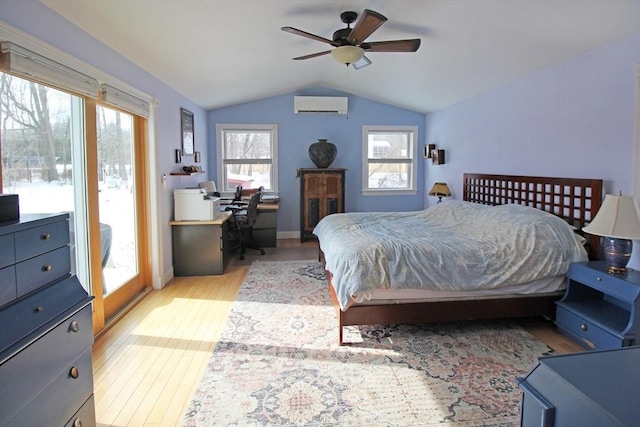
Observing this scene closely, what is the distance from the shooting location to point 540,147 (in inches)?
147

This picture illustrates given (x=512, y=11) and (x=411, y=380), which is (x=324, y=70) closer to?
(x=512, y=11)

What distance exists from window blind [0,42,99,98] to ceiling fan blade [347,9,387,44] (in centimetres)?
193

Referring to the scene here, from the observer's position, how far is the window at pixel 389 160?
687cm

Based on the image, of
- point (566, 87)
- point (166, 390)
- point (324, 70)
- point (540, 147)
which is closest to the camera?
point (166, 390)

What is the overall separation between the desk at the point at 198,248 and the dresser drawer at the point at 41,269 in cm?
284

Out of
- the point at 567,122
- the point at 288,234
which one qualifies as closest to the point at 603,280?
the point at 567,122

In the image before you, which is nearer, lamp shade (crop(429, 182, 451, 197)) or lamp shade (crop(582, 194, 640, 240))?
lamp shade (crop(582, 194, 640, 240))

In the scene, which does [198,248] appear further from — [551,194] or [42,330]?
[551,194]

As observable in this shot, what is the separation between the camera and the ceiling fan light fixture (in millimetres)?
3076

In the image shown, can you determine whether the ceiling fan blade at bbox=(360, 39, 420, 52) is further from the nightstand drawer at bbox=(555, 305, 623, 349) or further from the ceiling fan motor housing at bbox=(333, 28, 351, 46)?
the nightstand drawer at bbox=(555, 305, 623, 349)

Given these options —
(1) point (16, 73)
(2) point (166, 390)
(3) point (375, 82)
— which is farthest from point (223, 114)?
(2) point (166, 390)

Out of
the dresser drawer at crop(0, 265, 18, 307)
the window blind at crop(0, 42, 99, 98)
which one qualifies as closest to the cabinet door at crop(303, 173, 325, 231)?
the window blind at crop(0, 42, 99, 98)

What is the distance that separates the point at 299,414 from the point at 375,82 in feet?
15.7

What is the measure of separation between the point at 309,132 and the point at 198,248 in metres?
3.12
